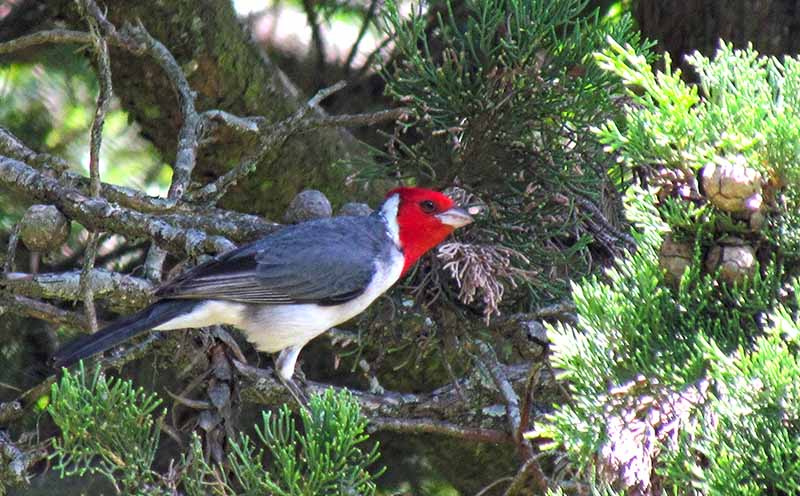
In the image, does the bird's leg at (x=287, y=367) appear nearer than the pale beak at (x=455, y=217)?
No

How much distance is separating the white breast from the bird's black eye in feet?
0.70

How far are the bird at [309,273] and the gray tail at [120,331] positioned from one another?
50 mm

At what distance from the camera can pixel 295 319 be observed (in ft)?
11.8

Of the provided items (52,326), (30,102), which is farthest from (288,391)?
(30,102)

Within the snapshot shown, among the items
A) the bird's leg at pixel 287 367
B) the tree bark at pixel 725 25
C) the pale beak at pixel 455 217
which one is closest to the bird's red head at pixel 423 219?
the pale beak at pixel 455 217

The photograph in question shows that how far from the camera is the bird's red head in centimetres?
333

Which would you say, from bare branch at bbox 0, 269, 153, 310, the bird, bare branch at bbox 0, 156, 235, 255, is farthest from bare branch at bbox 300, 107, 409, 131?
bare branch at bbox 0, 269, 153, 310

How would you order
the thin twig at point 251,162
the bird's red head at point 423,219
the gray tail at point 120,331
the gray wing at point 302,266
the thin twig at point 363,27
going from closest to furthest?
the gray tail at point 120,331, the bird's red head at point 423,219, the gray wing at point 302,266, the thin twig at point 251,162, the thin twig at point 363,27

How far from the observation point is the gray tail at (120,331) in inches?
119

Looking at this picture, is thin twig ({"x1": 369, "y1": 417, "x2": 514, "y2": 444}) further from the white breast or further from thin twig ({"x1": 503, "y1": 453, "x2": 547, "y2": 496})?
the white breast

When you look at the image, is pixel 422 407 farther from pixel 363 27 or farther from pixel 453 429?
pixel 363 27

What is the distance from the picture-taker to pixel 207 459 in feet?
8.37

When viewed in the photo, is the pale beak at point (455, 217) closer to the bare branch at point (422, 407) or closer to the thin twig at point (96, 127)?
the bare branch at point (422, 407)

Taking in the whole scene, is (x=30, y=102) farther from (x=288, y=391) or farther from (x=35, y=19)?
(x=288, y=391)
